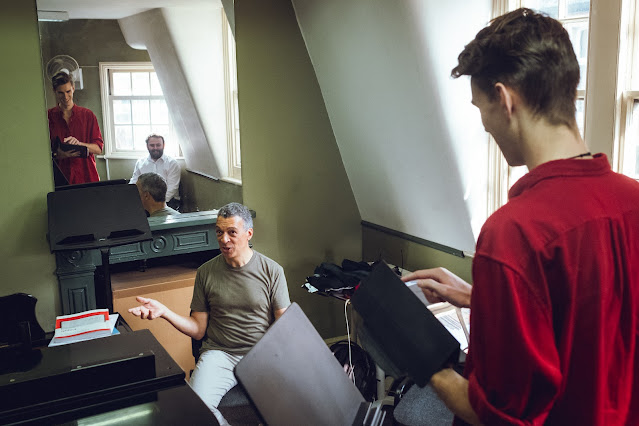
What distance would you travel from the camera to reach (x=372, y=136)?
3951mm

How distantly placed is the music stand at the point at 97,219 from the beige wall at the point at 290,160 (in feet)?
2.96

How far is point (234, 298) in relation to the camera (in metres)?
3.21

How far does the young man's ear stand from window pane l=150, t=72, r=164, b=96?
308 centimetres

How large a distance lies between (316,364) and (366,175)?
2756 millimetres

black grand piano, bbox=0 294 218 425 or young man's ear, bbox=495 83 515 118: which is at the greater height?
young man's ear, bbox=495 83 515 118

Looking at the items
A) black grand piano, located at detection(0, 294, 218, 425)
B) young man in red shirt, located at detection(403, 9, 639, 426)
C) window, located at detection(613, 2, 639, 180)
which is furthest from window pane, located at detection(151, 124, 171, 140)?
young man in red shirt, located at detection(403, 9, 639, 426)

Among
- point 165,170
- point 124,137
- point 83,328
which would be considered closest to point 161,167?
point 165,170

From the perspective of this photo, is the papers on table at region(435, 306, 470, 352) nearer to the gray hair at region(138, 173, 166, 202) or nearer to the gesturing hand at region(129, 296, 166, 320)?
the gesturing hand at region(129, 296, 166, 320)

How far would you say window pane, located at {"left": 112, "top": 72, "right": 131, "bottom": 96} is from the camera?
3676mm

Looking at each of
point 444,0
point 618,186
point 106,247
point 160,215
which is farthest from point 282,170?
point 618,186

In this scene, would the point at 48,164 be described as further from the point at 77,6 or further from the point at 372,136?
the point at 372,136

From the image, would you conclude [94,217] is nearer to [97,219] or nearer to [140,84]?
[97,219]

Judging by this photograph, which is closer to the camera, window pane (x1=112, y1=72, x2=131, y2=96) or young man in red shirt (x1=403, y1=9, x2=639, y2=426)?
young man in red shirt (x1=403, y1=9, x2=639, y2=426)

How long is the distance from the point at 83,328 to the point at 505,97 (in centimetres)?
218
